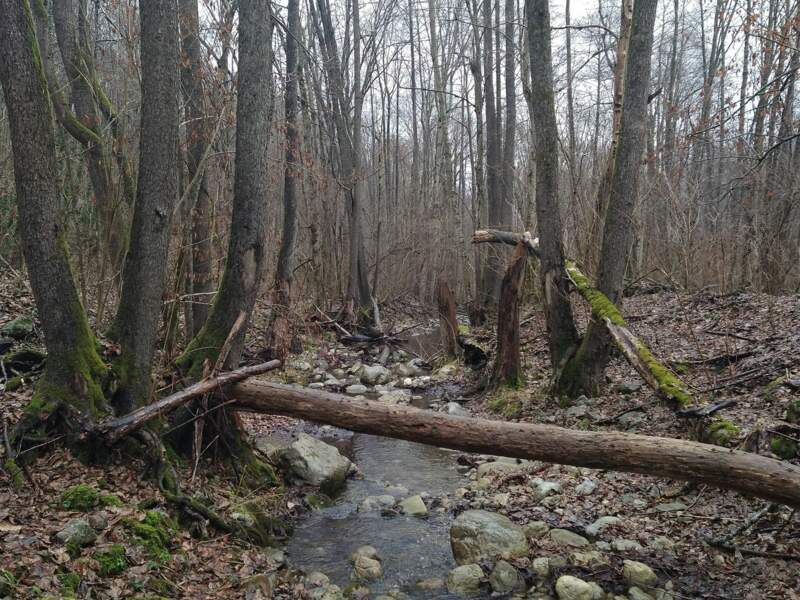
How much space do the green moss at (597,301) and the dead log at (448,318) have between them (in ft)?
12.2

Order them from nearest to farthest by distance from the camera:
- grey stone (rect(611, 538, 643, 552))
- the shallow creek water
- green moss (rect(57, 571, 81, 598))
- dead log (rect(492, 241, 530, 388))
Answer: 1. green moss (rect(57, 571, 81, 598))
2. grey stone (rect(611, 538, 643, 552))
3. the shallow creek water
4. dead log (rect(492, 241, 530, 388))

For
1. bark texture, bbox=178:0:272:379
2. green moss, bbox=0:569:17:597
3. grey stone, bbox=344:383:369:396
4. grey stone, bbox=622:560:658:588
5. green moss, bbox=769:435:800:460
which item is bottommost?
grey stone, bbox=622:560:658:588

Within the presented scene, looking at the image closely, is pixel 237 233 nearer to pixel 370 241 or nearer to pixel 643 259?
pixel 643 259

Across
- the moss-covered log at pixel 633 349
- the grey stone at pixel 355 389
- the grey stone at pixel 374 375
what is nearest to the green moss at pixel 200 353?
the moss-covered log at pixel 633 349

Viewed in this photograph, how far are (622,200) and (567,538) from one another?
4.63 metres

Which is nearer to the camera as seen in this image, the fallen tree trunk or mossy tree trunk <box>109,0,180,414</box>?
the fallen tree trunk

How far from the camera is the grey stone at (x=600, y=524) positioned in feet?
16.8

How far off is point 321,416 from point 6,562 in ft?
8.20

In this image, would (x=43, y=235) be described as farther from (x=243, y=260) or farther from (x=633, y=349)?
(x=633, y=349)

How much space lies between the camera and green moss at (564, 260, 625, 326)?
286 inches

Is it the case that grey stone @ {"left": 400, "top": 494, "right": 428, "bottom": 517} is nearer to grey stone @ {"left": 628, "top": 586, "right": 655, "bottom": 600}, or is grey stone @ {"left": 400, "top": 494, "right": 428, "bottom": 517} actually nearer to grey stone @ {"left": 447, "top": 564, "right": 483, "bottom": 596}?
grey stone @ {"left": 447, "top": 564, "right": 483, "bottom": 596}

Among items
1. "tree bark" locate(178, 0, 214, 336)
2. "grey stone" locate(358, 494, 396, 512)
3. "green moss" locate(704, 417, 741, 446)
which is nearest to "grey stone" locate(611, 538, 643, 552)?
"green moss" locate(704, 417, 741, 446)

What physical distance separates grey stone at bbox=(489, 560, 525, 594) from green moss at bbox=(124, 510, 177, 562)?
8.05 ft

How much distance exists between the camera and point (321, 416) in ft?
17.1
